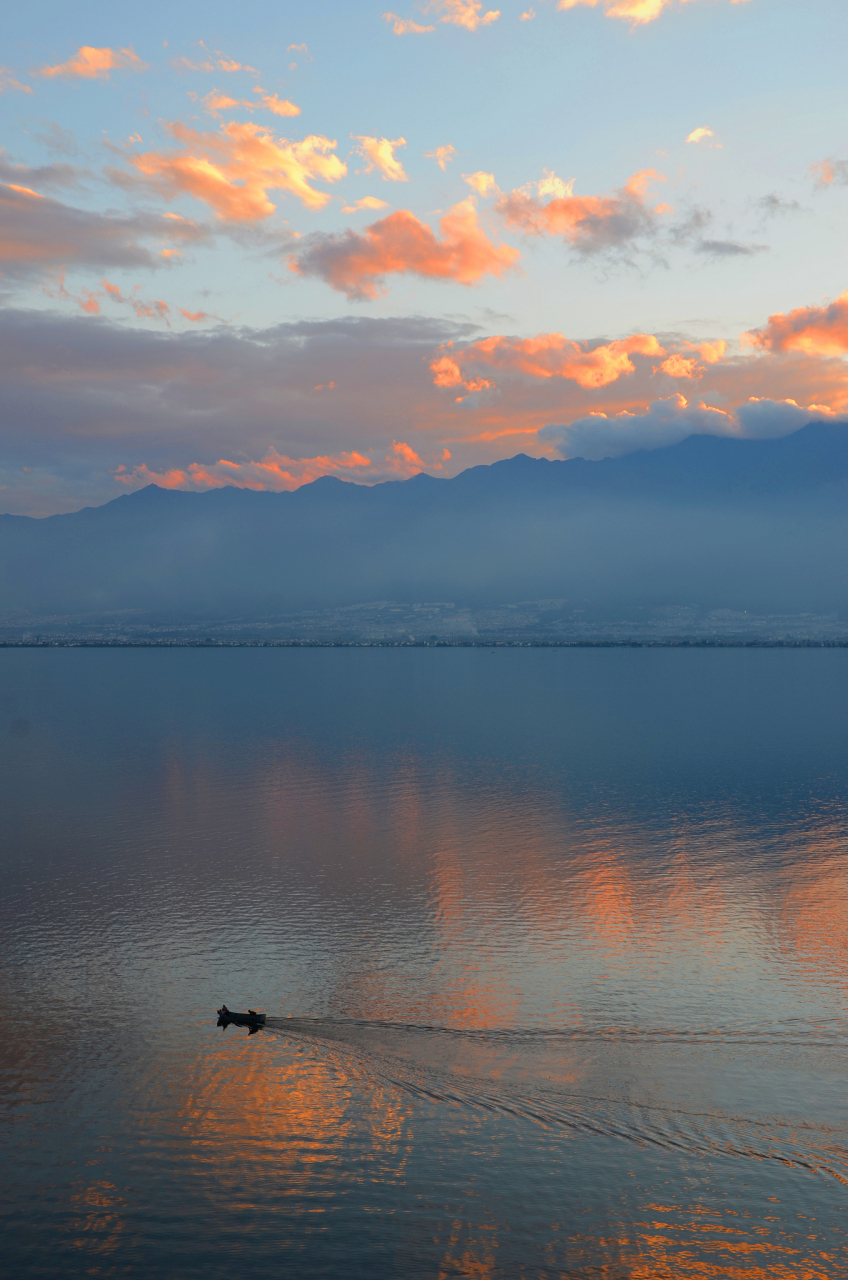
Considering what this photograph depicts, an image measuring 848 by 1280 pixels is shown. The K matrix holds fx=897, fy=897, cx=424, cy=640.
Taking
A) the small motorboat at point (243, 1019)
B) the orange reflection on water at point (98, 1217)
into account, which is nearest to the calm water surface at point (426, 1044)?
the orange reflection on water at point (98, 1217)

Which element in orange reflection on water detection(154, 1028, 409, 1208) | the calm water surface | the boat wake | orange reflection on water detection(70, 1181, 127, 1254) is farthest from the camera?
the boat wake

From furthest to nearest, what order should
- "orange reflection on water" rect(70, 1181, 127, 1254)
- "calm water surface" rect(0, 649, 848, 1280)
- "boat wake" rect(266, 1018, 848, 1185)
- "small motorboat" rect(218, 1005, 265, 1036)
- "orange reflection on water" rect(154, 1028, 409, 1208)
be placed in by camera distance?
"small motorboat" rect(218, 1005, 265, 1036) → "boat wake" rect(266, 1018, 848, 1185) → "orange reflection on water" rect(154, 1028, 409, 1208) → "calm water surface" rect(0, 649, 848, 1280) → "orange reflection on water" rect(70, 1181, 127, 1254)

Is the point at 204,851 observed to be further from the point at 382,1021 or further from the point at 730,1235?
the point at 730,1235

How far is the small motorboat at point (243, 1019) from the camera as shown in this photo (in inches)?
1679

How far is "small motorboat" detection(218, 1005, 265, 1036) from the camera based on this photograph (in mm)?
42656

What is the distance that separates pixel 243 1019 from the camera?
42.8 m

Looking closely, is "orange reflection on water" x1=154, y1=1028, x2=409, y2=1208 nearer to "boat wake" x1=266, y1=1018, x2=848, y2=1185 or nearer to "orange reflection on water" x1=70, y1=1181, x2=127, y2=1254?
"boat wake" x1=266, y1=1018, x2=848, y2=1185

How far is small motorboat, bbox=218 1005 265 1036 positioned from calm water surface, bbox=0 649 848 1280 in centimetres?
55

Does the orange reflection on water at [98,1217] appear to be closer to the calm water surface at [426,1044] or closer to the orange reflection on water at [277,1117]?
the calm water surface at [426,1044]

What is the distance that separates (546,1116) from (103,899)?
3991 cm

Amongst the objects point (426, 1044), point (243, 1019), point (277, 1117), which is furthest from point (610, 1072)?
point (243, 1019)

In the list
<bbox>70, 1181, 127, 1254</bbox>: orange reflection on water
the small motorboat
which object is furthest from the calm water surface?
the small motorboat

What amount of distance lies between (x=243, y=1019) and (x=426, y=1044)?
8920mm

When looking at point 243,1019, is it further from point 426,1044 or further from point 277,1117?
point 426,1044
